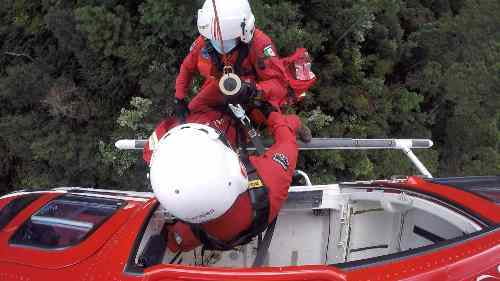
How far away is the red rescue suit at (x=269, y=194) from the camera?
202 centimetres

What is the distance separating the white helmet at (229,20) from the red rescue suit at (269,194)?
77 centimetres

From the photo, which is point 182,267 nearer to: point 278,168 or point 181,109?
point 278,168

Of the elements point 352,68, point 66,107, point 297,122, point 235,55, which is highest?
point 235,55

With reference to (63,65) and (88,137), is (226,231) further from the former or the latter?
(63,65)

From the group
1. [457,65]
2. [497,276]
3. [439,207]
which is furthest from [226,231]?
[457,65]

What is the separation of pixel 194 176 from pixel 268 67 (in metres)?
1.64

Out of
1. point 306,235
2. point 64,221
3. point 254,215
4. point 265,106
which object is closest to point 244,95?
point 265,106

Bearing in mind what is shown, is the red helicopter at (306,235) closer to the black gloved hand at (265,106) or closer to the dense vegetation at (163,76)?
the black gloved hand at (265,106)

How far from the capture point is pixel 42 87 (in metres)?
7.74

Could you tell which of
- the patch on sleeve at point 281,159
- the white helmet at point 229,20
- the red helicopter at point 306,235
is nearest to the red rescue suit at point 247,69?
the white helmet at point 229,20

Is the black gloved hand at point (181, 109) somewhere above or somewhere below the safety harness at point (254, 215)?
above

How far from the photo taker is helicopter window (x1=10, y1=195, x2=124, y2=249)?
2326 mm

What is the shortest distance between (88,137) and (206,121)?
5.04 meters

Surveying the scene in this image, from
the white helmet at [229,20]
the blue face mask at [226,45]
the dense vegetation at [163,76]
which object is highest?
the white helmet at [229,20]
